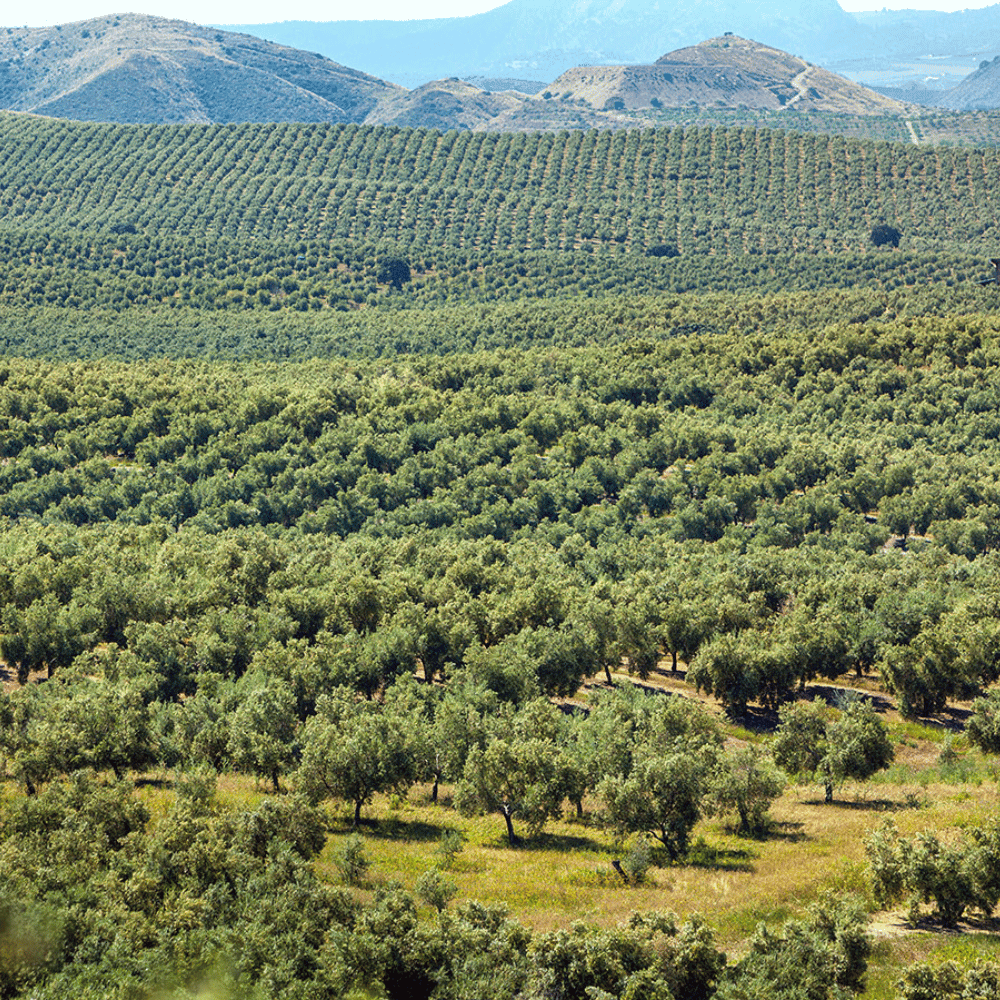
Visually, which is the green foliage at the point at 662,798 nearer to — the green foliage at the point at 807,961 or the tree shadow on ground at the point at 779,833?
the tree shadow on ground at the point at 779,833

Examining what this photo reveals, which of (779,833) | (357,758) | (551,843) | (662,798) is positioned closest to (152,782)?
(357,758)

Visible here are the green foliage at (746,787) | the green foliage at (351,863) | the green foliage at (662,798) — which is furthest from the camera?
the green foliage at (746,787)

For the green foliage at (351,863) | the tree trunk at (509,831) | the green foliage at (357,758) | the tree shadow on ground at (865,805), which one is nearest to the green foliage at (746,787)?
the tree shadow on ground at (865,805)

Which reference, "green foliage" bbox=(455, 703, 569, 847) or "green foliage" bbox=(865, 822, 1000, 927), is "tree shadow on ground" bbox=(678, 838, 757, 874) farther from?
"green foliage" bbox=(455, 703, 569, 847)

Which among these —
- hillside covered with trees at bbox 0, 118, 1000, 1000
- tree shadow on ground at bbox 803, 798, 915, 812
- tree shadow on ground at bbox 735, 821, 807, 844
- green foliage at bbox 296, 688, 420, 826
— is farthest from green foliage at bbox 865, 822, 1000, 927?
green foliage at bbox 296, 688, 420, 826

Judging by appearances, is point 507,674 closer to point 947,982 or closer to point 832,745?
point 832,745

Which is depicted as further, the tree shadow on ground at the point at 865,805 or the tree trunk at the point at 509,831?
the tree shadow on ground at the point at 865,805

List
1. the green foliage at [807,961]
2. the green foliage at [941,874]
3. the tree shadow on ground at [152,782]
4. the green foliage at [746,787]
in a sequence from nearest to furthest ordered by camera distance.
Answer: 1. the green foliage at [807,961]
2. the green foliage at [941,874]
3. the green foliage at [746,787]
4. the tree shadow on ground at [152,782]

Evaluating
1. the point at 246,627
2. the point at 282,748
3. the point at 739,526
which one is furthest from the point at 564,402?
the point at 282,748

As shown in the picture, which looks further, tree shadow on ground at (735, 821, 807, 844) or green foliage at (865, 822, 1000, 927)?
tree shadow on ground at (735, 821, 807, 844)
